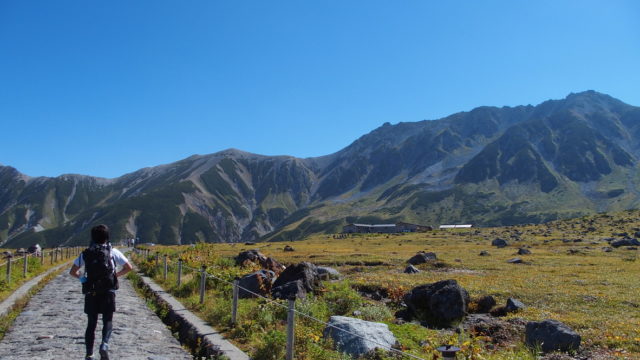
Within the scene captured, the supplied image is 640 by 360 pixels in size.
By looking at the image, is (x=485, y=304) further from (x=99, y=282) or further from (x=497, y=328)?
(x=99, y=282)

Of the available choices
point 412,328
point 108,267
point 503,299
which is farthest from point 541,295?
point 108,267

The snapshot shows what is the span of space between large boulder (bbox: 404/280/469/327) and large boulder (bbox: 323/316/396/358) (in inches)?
284

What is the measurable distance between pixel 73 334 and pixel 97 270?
528cm

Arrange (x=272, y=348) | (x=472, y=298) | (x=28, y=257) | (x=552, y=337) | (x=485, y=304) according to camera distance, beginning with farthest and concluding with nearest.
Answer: (x=28, y=257) < (x=472, y=298) < (x=485, y=304) < (x=552, y=337) < (x=272, y=348)

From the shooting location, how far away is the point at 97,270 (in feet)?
34.3

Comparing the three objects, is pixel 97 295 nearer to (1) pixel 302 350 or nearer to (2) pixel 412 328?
(1) pixel 302 350

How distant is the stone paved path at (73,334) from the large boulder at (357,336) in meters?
4.11

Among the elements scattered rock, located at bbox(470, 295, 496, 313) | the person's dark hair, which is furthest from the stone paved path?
scattered rock, located at bbox(470, 295, 496, 313)

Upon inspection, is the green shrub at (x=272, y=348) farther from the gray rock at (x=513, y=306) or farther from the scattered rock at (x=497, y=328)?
the gray rock at (x=513, y=306)

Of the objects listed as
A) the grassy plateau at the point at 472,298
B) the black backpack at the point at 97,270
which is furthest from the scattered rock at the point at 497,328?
the black backpack at the point at 97,270

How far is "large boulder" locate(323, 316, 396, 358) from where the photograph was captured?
1215cm

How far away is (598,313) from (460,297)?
6.61 meters

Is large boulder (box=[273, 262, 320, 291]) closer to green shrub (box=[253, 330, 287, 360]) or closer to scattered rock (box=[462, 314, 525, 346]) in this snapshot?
scattered rock (box=[462, 314, 525, 346])

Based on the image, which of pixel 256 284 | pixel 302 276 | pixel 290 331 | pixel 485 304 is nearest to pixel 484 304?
pixel 485 304
